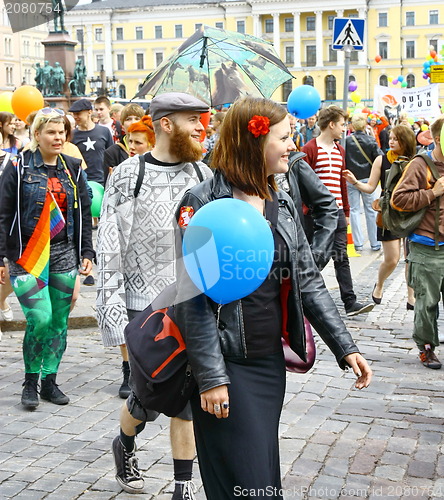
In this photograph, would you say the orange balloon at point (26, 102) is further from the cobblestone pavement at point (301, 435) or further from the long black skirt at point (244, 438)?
the long black skirt at point (244, 438)

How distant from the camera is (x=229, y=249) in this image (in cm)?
262

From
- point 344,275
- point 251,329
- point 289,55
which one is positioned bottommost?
point 344,275

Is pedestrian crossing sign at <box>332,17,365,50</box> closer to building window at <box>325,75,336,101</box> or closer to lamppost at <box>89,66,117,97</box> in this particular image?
lamppost at <box>89,66,117,97</box>

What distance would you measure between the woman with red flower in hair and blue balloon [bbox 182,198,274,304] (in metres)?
0.17

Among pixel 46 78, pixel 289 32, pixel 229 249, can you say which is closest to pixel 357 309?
pixel 229 249

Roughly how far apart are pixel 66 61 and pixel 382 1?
80.2 m

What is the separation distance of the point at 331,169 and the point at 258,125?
5.88m

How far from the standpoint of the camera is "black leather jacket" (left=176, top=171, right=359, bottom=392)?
2820 millimetres

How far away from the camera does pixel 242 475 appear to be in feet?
9.41

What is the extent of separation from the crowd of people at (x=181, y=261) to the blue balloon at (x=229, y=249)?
0.56ft

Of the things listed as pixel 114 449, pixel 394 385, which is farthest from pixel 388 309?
pixel 114 449

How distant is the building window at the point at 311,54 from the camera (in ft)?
340

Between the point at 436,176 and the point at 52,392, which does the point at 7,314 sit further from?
the point at 436,176

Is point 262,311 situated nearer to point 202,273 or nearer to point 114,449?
point 202,273
